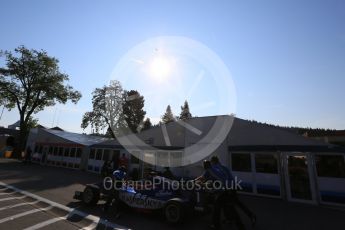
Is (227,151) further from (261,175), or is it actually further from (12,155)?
(12,155)

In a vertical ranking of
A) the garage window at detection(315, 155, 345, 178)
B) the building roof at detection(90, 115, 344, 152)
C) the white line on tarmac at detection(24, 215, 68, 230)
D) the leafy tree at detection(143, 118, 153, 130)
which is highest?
the leafy tree at detection(143, 118, 153, 130)

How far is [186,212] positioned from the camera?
6449 millimetres

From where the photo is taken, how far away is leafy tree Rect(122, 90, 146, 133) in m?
48.0

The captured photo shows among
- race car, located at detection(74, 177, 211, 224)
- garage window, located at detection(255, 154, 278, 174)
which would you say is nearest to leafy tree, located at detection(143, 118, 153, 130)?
garage window, located at detection(255, 154, 278, 174)

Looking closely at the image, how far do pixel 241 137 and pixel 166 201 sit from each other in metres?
7.99

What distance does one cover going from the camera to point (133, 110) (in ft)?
160

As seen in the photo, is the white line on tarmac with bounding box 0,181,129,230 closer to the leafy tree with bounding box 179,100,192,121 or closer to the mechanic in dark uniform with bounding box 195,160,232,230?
the mechanic in dark uniform with bounding box 195,160,232,230

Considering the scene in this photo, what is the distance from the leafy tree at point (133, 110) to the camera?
157ft

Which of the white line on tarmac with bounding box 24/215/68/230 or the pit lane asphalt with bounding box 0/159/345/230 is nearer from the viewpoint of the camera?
the white line on tarmac with bounding box 24/215/68/230

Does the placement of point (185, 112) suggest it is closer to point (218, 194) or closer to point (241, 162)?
point (241, 162)

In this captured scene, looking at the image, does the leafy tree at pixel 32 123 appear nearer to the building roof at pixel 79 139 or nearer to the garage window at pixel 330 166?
the building roof at pixel 79 139

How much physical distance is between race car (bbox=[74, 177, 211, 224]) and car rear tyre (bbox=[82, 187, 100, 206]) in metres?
0.48

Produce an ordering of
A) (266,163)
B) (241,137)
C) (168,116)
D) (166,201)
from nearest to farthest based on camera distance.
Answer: (166,201), (266,163), (241,137), (168,116)

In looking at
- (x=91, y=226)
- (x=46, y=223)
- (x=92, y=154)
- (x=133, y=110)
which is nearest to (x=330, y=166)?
(x=91, y=226)
